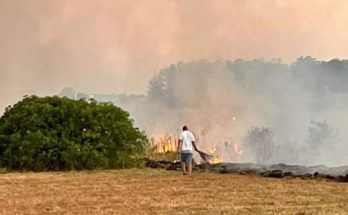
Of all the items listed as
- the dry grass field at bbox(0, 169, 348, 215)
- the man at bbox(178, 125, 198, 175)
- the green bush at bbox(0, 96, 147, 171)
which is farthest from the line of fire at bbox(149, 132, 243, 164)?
the dry grass field at bbox(0, 169, 348, 215)

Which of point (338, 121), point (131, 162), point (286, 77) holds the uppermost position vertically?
point (286, 77)

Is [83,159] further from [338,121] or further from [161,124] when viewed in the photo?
[338,121]

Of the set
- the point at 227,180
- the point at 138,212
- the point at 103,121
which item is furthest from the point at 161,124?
the point at 138,212

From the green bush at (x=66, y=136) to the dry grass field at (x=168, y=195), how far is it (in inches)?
131

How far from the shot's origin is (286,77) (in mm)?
47219

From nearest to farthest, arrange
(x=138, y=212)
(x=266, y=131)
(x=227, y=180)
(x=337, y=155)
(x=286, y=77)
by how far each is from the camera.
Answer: (x=138, y=212), (x=227, y=180), (x=337, y=155), (x=266, y=131), (x=286, y=77)

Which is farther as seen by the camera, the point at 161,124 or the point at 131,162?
the point at 161,124

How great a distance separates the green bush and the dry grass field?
334 centimetres

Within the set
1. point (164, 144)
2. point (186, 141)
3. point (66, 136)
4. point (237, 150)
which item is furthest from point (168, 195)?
point (237, 150)

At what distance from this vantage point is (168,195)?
16.6 m

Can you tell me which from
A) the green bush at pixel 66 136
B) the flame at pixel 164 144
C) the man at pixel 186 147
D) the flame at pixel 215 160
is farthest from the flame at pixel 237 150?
the man at pixel 186 147

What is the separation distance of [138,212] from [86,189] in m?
4.74

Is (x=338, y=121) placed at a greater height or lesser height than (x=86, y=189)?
greater

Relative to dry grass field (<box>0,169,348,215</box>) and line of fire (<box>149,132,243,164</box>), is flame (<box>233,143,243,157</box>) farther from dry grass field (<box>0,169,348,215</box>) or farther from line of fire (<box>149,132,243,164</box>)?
dry grass field (<box>0,169,348,215</box>)
